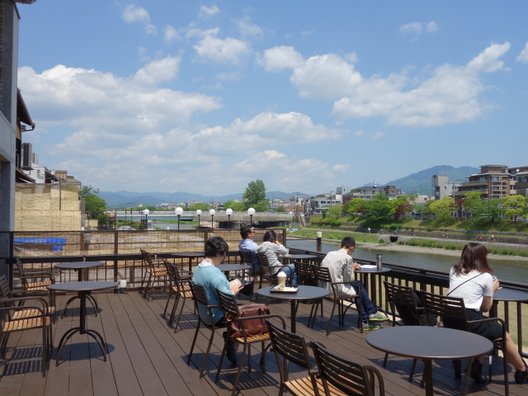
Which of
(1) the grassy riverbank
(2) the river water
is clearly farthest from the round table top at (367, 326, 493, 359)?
(1) the grassy riverbank

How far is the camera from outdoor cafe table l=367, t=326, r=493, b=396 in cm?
254

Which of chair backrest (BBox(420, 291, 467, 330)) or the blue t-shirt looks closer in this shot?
chair backrest (BBox(420, 291, 467, 330))

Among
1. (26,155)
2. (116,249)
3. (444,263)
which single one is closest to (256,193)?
(444,263)

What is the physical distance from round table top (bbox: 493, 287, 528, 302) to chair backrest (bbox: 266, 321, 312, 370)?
2528 mm

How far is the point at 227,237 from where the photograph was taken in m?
13.4

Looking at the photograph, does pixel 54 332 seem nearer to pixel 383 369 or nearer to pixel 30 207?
pixel 383 369

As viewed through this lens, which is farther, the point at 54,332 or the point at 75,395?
the point at 54,332

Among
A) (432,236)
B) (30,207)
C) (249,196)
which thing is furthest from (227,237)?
(249,196)

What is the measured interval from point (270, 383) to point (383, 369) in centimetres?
117

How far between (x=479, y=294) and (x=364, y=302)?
2.17 m

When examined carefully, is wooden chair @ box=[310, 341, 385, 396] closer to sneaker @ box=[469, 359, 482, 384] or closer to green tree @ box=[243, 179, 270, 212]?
sneaker @ box=[469, 359, 482, 384]

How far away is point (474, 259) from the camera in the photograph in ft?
13.2

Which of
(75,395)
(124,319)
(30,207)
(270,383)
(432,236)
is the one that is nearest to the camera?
(75,395)

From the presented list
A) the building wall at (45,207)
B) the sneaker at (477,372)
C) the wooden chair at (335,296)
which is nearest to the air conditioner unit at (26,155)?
the building wall at (45,207)
